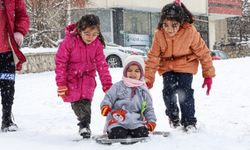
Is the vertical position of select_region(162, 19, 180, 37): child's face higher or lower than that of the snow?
higher

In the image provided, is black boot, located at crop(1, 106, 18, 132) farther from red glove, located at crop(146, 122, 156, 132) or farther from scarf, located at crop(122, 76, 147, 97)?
red glove, located at crop(146, 122, 156, 132)

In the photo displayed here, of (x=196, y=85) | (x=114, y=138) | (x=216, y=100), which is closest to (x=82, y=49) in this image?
(x=114, y=138)

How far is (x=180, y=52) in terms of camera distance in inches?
Result: 197

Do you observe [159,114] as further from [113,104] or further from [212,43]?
[212,43]

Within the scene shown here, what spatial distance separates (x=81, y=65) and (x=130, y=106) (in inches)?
25.0

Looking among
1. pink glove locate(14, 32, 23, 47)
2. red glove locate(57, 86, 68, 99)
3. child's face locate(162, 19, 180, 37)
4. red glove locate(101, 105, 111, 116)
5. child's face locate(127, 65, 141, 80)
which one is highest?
child's face locate(162, 19, 180, 37)

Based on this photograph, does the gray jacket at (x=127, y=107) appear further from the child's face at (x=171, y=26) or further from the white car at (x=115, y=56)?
the white car at (x=115, y=56)

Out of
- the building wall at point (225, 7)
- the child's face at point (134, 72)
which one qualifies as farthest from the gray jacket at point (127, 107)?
the building wall at point (225, 7)

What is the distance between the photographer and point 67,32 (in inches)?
190

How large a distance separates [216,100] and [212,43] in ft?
113

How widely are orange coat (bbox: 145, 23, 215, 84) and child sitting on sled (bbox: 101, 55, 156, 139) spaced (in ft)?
Result: 1.23

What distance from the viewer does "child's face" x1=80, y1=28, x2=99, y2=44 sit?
4613 mm

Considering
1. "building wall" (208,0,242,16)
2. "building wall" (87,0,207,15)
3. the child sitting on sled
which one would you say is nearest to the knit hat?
the child sitting on sled

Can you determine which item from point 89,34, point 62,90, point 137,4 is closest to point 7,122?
point 62,90
